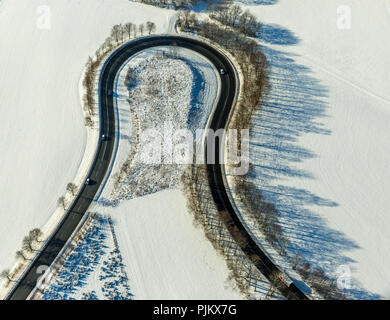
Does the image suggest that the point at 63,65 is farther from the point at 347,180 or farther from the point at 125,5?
the point at 347,180

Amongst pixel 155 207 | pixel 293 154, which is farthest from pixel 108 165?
pixel 293 154

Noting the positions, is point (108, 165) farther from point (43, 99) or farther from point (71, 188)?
point (43, 99)

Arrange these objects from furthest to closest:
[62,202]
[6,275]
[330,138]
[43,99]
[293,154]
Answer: [43,99], [330,138], [293,154], [62,202], [6,275]

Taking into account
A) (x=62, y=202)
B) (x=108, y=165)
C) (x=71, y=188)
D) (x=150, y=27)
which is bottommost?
(x=62, y=202)

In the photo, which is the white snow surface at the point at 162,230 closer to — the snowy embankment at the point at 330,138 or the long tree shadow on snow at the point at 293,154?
the long tree shadow on snow at the point at 293,154

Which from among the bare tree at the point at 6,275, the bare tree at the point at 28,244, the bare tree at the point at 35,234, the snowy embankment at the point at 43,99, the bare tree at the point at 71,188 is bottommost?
the bare tree at the point at 6,275

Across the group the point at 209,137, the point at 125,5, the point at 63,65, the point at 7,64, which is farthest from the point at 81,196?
the point at 125,5

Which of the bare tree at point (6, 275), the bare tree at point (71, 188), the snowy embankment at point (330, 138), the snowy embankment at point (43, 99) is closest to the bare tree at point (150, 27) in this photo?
the snowy embankment at point (43, 99)

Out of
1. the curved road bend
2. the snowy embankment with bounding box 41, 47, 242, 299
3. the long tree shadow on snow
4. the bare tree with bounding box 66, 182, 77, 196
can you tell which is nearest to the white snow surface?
the snowy embankment with bounding box 41, 47, 242, 299
